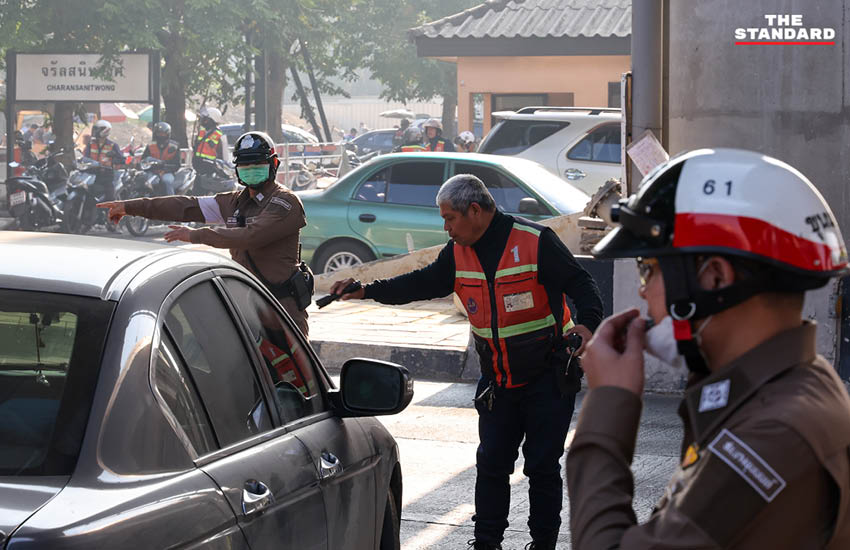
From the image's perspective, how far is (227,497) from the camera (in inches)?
113

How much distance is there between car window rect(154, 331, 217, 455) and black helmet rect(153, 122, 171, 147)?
23434mm

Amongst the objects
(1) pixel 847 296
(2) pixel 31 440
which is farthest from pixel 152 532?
(1) pixel 847 296

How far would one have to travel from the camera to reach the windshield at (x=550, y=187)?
46.4ft

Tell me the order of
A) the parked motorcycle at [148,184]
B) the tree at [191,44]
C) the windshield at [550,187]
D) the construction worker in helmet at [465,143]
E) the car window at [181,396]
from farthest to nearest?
1. the tree at [191,44]
2. the construction worker in helmet at [465,143]
3. the parked motorcycle at [148,184]
4. the windshield at [550,187]
5. the car window at [181,396]

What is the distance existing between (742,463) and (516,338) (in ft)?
13.2

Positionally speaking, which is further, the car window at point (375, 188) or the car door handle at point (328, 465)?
the car window at point (375, 188)

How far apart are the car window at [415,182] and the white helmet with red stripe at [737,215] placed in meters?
12.8

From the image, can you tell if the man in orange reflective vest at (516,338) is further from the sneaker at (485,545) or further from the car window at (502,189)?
the car window at (502,189)

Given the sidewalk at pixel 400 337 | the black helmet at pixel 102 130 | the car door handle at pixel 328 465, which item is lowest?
the sidewalk at pixel 400 337

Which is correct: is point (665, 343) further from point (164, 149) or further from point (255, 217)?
point (164, 149)

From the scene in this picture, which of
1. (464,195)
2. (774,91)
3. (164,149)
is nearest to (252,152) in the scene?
(464,195)

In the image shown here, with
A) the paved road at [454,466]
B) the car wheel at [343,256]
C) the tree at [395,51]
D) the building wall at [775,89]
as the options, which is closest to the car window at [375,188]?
the car wheel at [343,256]

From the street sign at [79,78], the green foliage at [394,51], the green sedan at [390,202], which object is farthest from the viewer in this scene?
the green foliage at [394,51]

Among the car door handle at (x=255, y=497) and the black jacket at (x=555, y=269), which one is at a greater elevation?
the black jacket at (x=555, y=269)
